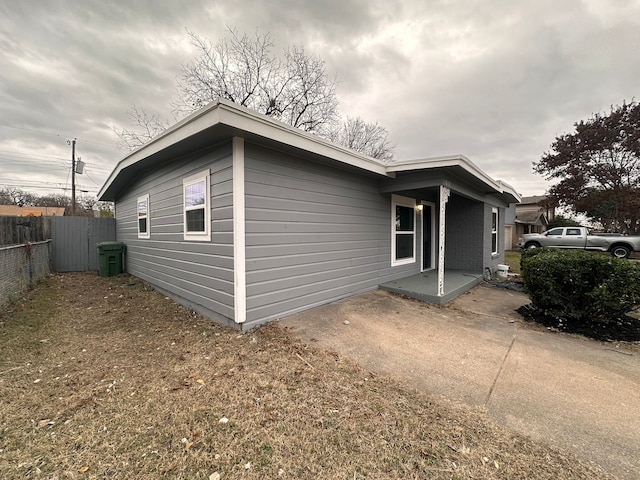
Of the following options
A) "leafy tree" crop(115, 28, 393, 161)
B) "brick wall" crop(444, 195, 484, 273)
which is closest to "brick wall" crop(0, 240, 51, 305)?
"leafy tree" crop(115, 28, 393, 161)

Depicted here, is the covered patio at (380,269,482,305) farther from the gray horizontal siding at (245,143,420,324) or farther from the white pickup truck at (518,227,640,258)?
the white pickup truck at (518,227,640,258)

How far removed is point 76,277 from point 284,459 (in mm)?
9190

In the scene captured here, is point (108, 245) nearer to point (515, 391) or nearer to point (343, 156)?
point (343, 156)

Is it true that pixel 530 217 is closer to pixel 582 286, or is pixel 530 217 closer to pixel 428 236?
pixel 428 236

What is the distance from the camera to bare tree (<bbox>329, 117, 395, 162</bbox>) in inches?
659

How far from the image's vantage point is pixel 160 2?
5836 mm

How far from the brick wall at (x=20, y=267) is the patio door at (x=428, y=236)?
29.2ft

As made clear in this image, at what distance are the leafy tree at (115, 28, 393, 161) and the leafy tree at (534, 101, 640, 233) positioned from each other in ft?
53.1

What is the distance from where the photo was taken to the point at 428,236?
801cm

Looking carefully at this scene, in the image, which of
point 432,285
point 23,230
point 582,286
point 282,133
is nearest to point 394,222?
point 432,285

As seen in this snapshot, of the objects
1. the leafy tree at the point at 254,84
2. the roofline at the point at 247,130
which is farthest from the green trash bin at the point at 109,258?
the leafy tree at the point at 254,84

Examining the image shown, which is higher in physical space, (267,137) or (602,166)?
(602,166)

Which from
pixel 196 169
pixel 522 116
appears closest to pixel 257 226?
→ pixel 196 169

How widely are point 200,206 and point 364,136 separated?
50.7 ft
